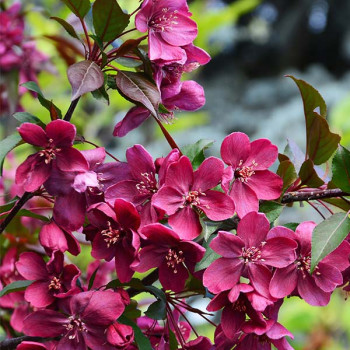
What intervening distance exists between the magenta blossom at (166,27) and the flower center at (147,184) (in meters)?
0.14

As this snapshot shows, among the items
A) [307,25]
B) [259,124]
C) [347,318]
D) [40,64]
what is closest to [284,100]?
[259,124]

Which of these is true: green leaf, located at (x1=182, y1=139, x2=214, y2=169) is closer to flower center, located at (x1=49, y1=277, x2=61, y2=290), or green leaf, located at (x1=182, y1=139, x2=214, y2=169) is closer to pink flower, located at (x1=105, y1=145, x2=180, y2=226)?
pink flower, located at (x1=105, y1=145, x2=180, y2=226)

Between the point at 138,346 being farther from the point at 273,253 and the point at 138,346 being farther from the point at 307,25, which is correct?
the point at 307,25

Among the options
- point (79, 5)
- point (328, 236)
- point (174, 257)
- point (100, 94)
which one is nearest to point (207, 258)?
point (174, 257)

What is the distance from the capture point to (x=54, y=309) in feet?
2.57

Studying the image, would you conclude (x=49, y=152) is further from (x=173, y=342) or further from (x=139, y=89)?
(x=173, y=342)

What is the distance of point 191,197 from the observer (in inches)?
29.2

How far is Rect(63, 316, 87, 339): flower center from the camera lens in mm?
745

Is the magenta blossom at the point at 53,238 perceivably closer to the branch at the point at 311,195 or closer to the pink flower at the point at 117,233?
the pink flower at the point at 117,233

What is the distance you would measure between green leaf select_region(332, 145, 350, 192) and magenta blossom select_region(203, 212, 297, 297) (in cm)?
9

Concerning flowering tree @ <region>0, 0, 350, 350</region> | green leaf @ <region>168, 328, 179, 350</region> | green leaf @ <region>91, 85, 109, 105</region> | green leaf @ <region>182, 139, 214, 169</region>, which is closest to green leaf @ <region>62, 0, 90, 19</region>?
flowering tree @ <region>0, 0, 350, 350</region>

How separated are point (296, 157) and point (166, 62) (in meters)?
0.26

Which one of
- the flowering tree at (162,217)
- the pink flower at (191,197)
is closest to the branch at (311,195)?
the flowering tree at (162,217)

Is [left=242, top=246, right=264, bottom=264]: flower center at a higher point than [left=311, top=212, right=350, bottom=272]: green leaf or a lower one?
lower
